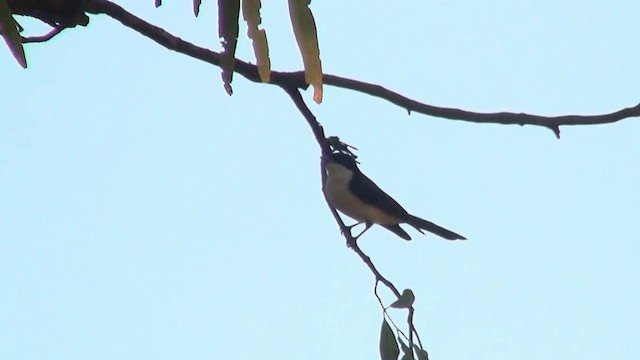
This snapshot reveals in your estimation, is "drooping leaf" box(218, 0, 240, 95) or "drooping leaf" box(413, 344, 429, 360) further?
"drooping leaf" box(413, 344, 429, 360)

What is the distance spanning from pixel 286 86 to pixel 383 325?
53 centimetres

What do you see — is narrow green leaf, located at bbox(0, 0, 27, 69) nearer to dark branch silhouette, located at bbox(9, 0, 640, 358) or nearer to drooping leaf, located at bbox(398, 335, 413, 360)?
dark branch silhouette, located at bbox(9, 0, 640, 358)

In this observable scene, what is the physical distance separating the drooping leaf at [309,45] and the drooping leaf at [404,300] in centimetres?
46

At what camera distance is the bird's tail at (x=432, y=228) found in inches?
153

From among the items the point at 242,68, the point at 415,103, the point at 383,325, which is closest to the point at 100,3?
the point at 242,68

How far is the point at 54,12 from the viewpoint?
1.86 meters

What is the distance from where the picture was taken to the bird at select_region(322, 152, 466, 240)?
13.5 ft

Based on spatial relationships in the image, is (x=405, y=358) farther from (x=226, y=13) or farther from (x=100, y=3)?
(x=100, y=3)

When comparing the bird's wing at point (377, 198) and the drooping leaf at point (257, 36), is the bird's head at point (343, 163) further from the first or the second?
the drooping leaf at point (257, 36)

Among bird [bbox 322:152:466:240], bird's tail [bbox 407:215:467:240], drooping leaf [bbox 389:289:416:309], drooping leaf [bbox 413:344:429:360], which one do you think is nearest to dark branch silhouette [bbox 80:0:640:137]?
drooping leaf [bbox 389:289:416:309]

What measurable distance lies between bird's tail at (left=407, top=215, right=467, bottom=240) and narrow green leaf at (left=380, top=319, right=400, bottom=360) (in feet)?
5.74

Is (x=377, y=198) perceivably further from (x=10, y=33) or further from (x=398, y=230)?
(x=10, y=33)

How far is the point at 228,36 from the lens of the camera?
5.81 feet

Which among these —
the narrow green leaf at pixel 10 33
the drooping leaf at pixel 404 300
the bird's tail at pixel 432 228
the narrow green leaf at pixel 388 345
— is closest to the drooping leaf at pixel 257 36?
the narrow green leaf at pixel 10 33
